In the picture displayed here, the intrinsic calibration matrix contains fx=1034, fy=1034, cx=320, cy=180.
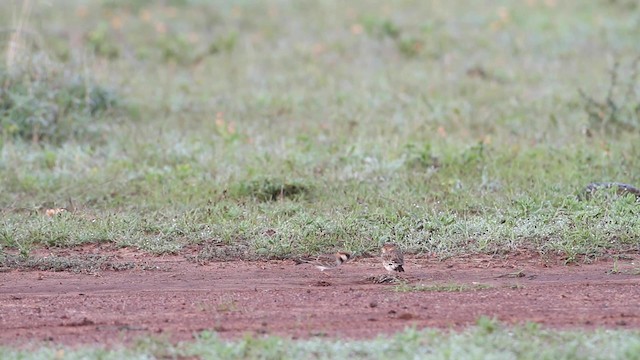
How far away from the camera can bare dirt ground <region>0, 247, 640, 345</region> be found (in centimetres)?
493

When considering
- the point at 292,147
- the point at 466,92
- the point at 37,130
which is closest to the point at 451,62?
the point at 466,92

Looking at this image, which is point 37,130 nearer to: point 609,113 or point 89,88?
point 89,88

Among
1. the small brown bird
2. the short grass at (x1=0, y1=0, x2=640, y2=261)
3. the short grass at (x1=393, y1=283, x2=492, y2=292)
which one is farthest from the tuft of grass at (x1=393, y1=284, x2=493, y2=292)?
the short grass at (x1=0, y1=0, x2=640, y2=261)

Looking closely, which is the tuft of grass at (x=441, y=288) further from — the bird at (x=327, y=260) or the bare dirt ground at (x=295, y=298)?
the bird at (x=327, y=260)

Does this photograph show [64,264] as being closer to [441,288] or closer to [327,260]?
[327,260]

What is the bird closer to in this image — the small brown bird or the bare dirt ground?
the bare dirt ground

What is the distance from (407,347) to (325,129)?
525cm

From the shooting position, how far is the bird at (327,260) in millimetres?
6293

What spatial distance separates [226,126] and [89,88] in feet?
4.43

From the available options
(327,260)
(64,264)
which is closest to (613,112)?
(327,260)

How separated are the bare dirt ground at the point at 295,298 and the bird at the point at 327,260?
0.06 m

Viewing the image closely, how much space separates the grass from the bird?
5.32ft

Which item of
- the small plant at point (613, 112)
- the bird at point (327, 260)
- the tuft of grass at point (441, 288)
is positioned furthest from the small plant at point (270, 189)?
the small plant at point (613, 112)

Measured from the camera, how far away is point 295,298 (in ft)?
18.1
